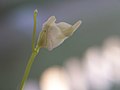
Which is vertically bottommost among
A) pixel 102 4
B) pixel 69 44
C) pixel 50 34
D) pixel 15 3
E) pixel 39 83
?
pixel 50 34

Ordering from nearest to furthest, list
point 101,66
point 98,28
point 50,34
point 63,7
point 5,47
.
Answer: point 50,34 < point 101,66 < point 98,28 < point 63,7 < point 5,47

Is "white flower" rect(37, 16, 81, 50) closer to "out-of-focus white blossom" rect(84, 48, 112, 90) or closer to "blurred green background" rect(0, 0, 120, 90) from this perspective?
"out-of-focus white blossom" rect(84, 48, 112, 90)

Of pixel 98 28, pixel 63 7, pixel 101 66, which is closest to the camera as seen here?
pixel 101 66

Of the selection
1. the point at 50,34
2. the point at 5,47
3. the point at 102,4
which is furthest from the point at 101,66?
the point at 50,34

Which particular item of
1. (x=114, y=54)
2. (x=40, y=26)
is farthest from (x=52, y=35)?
(x=40, y=26)

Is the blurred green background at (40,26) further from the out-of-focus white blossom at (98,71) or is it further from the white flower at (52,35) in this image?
the white flower at (52,35)

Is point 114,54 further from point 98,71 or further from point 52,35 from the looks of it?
point 52,35

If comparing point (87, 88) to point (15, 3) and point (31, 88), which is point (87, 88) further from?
point (15, 3)

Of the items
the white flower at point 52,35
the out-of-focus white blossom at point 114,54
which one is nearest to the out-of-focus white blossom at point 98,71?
the out-of-focus white blossom at point 114,54

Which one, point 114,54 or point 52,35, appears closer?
point 52,35
